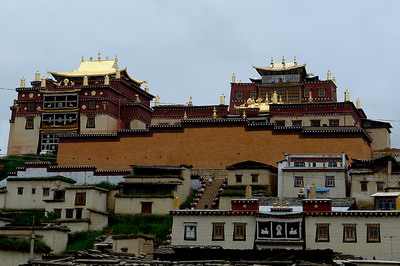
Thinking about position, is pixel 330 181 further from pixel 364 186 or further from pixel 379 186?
pixel 379 186

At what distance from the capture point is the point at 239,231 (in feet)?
129

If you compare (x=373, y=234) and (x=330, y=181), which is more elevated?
(x=330, y=181)

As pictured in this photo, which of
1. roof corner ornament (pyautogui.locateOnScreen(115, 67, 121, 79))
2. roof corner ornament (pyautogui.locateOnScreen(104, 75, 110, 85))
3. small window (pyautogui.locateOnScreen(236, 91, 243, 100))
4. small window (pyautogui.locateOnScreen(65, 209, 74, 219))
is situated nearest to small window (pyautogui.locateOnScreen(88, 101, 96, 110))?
roof corner ornament (pyautogui.locateOnScreen(104, 75, 110, 85))

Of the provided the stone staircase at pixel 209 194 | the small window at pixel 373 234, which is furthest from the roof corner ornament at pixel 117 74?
the small window at pixel 373 234

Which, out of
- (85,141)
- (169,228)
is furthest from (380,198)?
(85,141)

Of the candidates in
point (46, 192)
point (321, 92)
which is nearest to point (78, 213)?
point (46, 192)

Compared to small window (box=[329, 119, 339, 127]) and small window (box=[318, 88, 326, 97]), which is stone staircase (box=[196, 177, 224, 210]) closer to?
small window (box=[329, 119, 339, 127])

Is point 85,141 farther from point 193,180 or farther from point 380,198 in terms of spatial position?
point 380,198

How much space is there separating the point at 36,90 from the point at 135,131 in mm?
13392

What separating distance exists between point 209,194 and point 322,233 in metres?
15.2

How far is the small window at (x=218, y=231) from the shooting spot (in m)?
39.6

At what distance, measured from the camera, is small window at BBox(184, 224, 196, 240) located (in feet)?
131

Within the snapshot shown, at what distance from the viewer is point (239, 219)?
39.6m

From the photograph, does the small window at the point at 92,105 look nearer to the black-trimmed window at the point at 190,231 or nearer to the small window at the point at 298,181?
the small window at the point at 298,181
